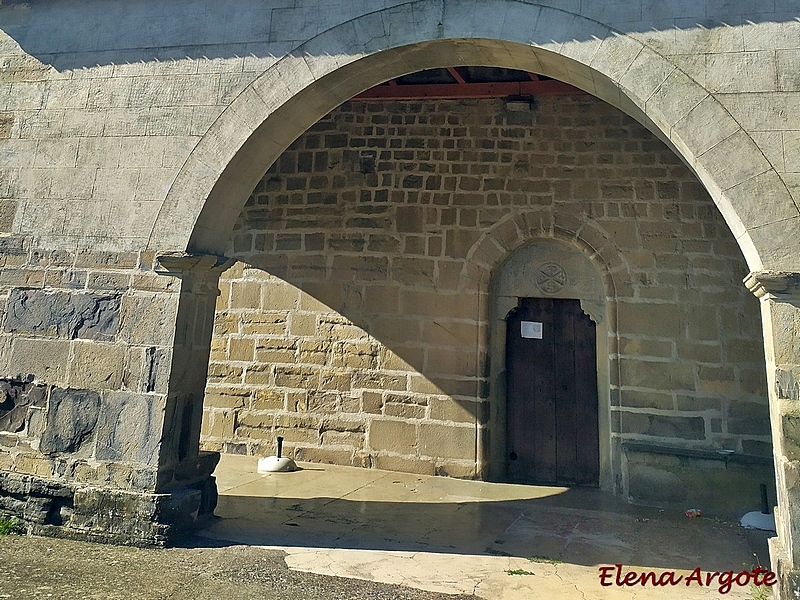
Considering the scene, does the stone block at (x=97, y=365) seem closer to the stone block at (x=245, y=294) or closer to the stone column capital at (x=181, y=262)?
the stone column capital at (x=181, y=262)

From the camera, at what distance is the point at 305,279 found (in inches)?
229

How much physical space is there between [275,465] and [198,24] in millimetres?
3637

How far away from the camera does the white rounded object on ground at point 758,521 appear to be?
3.96 meters

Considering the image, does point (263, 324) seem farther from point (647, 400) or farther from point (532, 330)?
point (647, 400)

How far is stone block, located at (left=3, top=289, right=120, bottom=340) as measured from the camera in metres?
3.54

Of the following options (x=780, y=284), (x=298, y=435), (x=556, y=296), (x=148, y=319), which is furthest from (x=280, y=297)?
(x=780, y=284)

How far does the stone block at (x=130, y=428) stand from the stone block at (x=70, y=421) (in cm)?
7

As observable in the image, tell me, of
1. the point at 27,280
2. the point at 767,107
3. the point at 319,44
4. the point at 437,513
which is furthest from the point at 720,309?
the point at 27,280

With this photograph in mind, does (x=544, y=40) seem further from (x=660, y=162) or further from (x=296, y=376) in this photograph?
(x=296, y=376)

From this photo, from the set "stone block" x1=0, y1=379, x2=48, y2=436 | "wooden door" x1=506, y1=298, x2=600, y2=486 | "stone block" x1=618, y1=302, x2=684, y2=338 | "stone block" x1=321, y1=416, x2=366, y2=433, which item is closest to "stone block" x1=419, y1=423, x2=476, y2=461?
"wooden door" x1=506, y1=298, x2=600, y2=486

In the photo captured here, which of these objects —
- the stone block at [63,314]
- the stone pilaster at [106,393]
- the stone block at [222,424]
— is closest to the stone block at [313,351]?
the stone block at [222,424]

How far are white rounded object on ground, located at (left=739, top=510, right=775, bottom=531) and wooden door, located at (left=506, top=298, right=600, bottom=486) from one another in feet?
4.03

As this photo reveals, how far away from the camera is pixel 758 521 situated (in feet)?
13.1
